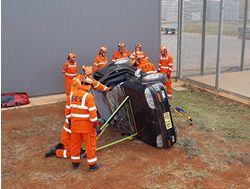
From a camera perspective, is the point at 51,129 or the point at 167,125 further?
the point at 51,129

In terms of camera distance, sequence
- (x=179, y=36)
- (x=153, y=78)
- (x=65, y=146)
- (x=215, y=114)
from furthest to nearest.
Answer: (x=179, y=36)
(x=215, y=114)
(x=153, y=78)
(x=65, y=146)

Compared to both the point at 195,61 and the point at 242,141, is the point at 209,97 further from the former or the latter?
the point at 242,141

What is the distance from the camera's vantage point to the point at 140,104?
20.3ft

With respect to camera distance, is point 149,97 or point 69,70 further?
point 69,70

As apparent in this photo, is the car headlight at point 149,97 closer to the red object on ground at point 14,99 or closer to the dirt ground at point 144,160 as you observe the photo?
the dirt ground at point 144,160

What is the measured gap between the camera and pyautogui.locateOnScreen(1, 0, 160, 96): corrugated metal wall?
32.8 feet

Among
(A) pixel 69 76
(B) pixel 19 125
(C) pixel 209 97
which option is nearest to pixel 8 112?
(B) pixel 19 125

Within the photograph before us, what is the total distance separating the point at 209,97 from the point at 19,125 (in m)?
6.19

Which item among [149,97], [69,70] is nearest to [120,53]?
[69,70]

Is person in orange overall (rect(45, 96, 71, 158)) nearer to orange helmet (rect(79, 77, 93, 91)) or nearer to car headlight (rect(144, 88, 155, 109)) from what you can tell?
orange helmet (rect(79, 77, 93, 91))

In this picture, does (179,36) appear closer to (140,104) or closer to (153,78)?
(153,78)

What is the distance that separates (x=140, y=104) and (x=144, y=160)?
1.12 meters

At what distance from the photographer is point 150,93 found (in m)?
→ 5.98

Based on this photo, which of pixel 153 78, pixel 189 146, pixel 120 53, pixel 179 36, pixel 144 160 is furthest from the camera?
pixel 179 36
